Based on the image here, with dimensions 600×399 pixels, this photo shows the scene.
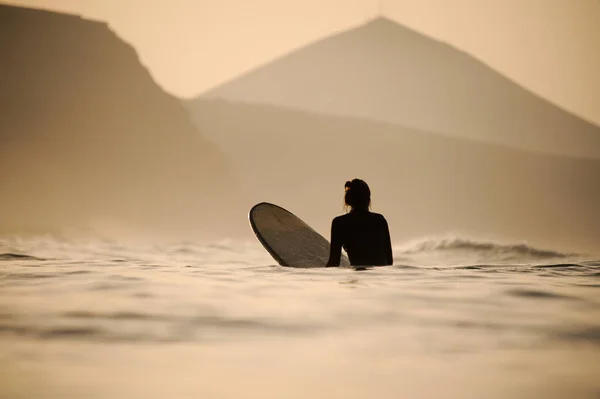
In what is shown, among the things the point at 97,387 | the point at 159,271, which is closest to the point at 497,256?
the point at 159,271

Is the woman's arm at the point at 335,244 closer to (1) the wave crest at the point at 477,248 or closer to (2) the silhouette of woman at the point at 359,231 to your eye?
(2) the silhouette of woman at the point at 359,231

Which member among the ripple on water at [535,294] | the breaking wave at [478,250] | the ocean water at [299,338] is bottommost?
the ocean water at [299,338]

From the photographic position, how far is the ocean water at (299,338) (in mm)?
1187

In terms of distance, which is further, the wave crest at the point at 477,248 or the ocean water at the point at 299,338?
the wave crest at the point at 477,248

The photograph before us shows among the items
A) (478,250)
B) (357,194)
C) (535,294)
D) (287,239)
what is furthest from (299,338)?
(478,250)

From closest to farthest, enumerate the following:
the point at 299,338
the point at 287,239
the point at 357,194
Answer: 1. the point at 299,338
2. the point at 357,194
3. the point at 287,239

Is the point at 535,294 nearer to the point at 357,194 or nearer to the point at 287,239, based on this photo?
the point at 357,194

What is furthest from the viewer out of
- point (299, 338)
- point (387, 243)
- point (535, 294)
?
point (387, 243)

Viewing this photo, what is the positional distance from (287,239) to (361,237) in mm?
839

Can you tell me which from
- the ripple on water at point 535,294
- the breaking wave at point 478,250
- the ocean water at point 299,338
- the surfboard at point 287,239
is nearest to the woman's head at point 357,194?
the ocean water at point 299,338

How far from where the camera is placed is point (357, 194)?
10.3 feet

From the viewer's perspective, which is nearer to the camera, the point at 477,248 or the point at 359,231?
the point at 359,231

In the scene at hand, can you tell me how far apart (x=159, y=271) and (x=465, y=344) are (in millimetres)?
2259

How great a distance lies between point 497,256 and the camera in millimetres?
13219
